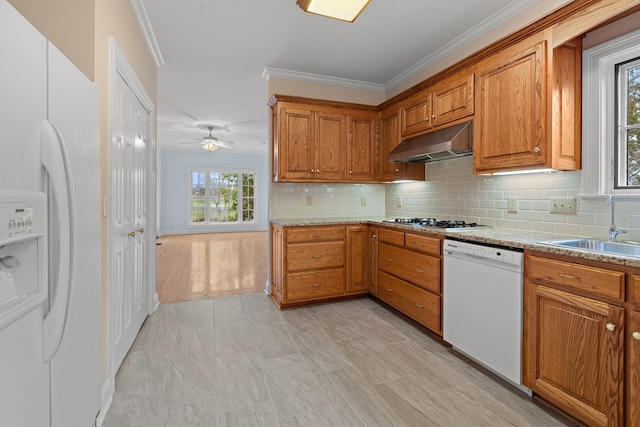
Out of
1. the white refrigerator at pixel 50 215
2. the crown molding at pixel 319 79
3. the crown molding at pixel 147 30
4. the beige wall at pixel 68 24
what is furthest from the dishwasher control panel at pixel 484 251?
the crown molding at pixel 147 30

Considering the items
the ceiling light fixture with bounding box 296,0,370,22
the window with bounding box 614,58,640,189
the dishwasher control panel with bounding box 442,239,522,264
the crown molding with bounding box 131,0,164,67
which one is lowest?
the dishwasher control panel with bounding box 442,239,522,264

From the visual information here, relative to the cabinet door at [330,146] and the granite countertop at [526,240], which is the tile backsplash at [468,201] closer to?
the granite countertop at [526,240]

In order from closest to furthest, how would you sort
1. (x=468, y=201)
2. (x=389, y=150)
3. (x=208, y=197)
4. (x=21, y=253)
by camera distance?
1. (x=21, y=253)
2. (x=468, y=201)
3. (x=389, y=150)
4. (x=208, y=197)

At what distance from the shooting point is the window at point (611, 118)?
1847mm

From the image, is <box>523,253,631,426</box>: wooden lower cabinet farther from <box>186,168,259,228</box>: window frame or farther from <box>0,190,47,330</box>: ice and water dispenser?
<box>186,168,259,228</box>: window frame

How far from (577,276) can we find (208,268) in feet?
15.7

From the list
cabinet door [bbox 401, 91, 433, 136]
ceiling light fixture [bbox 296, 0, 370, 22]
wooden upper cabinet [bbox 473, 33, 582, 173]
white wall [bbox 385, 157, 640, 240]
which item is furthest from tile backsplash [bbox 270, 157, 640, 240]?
ceiling light fixture [bbox 296, 0, 370, 22]

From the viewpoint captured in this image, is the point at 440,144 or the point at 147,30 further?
the point at 147,30

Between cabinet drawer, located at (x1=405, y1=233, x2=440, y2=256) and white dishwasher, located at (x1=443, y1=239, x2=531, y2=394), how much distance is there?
104mm

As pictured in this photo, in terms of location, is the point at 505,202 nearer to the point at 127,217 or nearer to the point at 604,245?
the point at 604,245

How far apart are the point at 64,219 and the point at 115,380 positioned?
5.14 feet

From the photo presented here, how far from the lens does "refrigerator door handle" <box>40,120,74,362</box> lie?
85 cm

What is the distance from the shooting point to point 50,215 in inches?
34.7

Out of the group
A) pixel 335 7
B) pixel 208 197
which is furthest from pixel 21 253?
pixel 208 197
